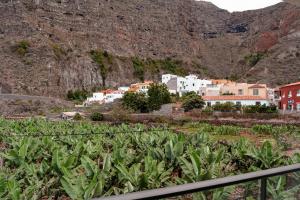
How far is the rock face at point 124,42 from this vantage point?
7494cm

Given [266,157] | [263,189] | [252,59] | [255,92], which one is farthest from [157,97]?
[252,59]

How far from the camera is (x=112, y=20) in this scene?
109875mm

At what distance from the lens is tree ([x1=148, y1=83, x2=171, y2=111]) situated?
5294 cm

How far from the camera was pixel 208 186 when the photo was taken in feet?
7.20

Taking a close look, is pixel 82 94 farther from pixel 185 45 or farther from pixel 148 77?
pixel 185 45

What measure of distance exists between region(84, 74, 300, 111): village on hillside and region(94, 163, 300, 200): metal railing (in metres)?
43.1

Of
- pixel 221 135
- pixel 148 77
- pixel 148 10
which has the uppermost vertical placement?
pixel 148 10

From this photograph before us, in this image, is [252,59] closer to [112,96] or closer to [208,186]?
[112,96]

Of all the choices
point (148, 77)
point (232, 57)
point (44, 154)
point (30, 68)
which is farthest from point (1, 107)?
point (232, 57)

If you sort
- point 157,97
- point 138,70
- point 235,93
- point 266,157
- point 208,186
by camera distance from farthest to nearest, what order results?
1. point 138,70
2. point 235,93
3. point 157,97
4. point 266,157
5. point 208,186

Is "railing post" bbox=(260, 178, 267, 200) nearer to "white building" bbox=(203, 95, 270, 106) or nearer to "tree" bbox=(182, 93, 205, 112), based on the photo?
"tree" bbox=(182, 93, 205, 112)

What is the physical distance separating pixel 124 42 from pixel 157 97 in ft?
188

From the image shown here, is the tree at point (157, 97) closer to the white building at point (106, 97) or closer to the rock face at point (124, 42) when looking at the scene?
the white building at point (106, 97)

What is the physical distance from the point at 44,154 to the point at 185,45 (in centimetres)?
12308
